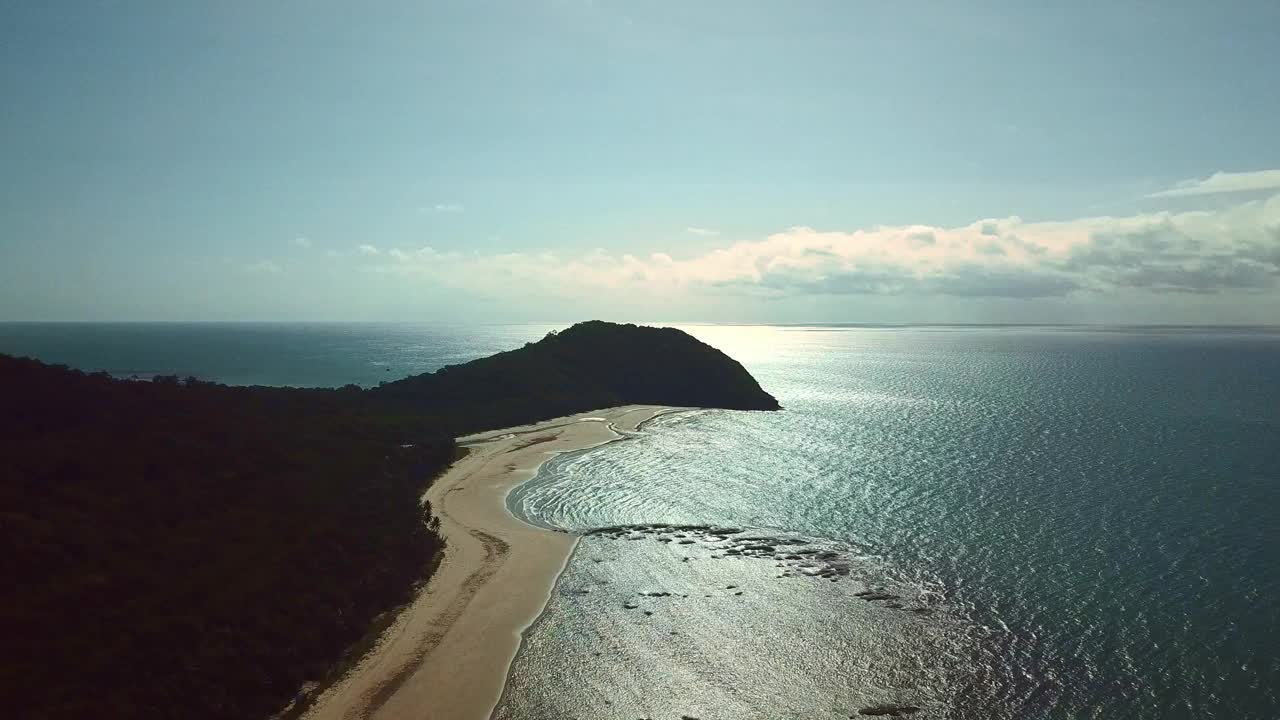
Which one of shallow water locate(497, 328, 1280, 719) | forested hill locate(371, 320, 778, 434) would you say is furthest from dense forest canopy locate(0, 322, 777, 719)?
forested hill locate(371, 320, 778, 434)

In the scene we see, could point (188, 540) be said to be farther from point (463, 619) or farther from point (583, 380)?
point (583, 380)

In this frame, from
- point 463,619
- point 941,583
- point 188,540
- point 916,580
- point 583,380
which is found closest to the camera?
point 463,619

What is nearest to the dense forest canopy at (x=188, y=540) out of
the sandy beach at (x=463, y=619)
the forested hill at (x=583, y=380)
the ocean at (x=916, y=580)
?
the sandy beach at (x=463, y=619)

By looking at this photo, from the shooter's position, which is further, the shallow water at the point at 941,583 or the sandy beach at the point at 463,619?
the sandy beach at the point at 463,619

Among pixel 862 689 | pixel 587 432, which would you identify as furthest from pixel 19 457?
pixel 587 432

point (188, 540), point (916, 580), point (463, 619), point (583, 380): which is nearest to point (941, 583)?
point (916, 580)

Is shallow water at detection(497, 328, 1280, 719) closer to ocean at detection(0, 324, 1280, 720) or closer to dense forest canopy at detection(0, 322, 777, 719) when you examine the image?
ocean at detection(0, 324, 1280, 720)

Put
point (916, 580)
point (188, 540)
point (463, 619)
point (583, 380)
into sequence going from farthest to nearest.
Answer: point (583, 380) < point (916, 580) < point (188, 540) < point (463, 619)

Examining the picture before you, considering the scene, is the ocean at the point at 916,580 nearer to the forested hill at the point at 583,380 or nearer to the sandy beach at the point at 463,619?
the sandy beach at the point at 463,619

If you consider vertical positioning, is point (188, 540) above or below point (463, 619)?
above
